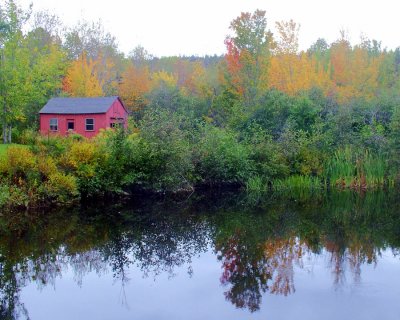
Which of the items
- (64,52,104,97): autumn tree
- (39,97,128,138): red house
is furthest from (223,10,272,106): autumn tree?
(64,52,104,97): autumn tree

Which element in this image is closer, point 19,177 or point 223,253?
point 223,253

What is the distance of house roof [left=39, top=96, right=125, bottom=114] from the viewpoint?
1222 inches

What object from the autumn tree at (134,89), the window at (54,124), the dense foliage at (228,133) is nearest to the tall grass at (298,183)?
the dense foliage at (228,133)

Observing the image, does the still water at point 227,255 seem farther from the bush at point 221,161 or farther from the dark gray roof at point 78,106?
the dark gray roof at point 78,106

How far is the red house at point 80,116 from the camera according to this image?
3111 cm

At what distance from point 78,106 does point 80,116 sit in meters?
0.80

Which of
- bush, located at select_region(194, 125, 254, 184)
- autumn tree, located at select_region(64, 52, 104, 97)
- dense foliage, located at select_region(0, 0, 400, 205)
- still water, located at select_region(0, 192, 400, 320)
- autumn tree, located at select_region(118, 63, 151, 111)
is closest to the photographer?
still water, located at select_region(0, 192, 400, 320)

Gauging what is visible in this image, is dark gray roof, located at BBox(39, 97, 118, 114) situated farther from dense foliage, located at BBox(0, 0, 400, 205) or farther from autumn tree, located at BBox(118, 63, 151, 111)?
autumn tree, located at BBox(118, 63, 151, 111)

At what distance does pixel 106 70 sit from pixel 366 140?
3204 centimetres

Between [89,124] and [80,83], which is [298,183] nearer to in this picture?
[89,124]

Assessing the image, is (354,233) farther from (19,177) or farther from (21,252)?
(19,177)

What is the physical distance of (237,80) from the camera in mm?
33281

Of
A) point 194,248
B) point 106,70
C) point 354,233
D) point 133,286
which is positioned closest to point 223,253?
point 194,248

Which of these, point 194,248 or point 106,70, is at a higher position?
point 106,70
